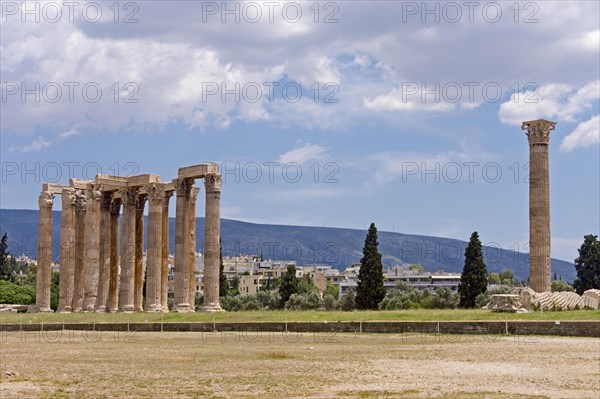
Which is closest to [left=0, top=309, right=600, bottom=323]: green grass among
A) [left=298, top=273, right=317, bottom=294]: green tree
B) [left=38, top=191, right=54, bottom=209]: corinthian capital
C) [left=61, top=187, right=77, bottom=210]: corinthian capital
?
[left=61, top=187, right=77, bottom=210]: corinthian capital

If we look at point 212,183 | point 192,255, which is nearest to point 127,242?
point 192,255

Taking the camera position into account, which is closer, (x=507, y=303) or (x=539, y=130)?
(x=507, y=303)

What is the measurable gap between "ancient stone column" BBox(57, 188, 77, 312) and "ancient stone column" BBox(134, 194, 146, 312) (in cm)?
521

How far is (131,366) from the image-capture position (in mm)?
23891

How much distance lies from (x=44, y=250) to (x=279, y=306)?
30320mm

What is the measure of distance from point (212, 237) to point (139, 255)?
388 inches

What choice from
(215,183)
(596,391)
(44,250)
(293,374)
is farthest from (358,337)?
(44,250)

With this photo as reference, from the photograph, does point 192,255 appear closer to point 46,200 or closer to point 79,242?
point 79,242

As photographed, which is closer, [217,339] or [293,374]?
[293,374]

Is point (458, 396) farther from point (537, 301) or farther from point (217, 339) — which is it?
point (537, 301)

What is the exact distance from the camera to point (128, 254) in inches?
2350

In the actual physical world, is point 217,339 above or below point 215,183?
below

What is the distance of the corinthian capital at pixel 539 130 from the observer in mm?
45781

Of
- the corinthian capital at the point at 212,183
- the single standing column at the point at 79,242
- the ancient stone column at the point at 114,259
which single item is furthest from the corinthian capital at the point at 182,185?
the single standing column at the point at 79,242
